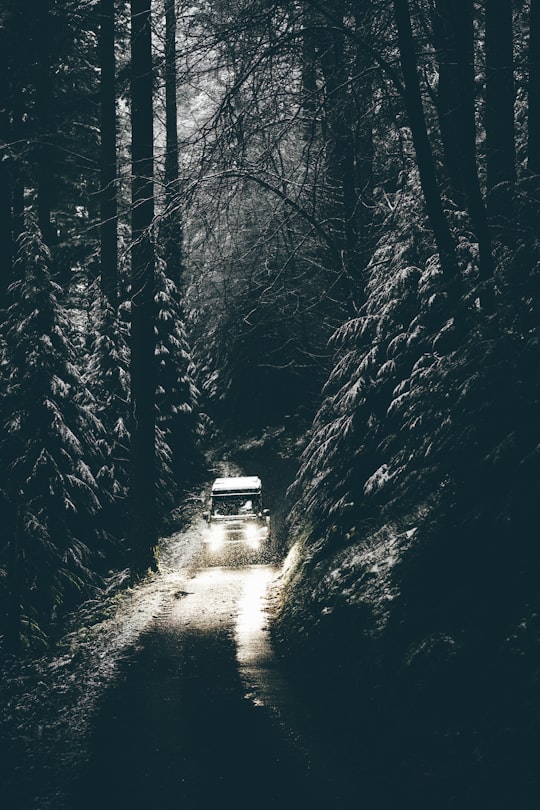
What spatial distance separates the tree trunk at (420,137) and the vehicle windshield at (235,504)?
11662 mm

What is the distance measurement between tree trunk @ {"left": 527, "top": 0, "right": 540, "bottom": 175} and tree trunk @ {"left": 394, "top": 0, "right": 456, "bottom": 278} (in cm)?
169

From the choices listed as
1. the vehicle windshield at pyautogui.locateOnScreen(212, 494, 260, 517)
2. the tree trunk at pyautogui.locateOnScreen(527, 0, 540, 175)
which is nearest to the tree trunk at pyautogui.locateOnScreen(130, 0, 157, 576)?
the vehicle windshield at pyautogui.locateOnScreen(212, 494, 260, 517)

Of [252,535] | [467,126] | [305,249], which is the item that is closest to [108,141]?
[305,249]

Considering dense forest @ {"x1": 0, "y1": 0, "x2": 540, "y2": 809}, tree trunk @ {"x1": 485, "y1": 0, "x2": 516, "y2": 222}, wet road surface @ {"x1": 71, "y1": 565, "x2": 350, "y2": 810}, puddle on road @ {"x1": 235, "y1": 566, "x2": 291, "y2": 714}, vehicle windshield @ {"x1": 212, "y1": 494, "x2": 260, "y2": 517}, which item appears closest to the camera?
wet road surface @ {"x1": 71, "y1": 565, "x2": 350, "y2": 810}

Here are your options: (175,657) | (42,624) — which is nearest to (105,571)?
(42,624)

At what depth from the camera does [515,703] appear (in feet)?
18.5

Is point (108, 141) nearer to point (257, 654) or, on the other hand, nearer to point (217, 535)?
point (217, 535)

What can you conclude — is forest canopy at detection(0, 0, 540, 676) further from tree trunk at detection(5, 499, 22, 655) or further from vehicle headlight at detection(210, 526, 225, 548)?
vehicle headlight at detection(210, 526, 225, 548)

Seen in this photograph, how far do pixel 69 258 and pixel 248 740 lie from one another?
18.6 meters

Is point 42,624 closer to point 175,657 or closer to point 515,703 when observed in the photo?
point 175,657

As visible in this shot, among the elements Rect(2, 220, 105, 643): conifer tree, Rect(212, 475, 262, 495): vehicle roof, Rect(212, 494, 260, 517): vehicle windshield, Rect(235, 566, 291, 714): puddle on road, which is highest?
Rect(2, 220, 105, 643): conifer tree

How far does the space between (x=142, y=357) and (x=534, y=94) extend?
371 inches

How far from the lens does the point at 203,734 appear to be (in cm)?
726

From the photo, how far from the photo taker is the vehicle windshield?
19766 mm
